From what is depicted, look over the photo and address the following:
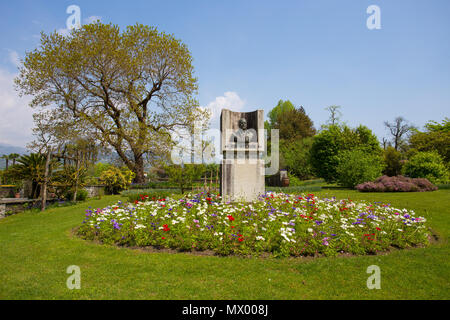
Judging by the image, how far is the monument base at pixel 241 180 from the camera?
8305 millimetres

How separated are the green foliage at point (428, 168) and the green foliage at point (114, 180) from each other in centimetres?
2175

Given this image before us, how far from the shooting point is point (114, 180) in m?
18.2

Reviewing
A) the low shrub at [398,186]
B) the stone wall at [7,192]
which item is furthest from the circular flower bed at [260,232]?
the stone wall at [7,192]

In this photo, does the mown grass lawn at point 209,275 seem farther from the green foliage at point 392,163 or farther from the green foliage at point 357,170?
the green foliage at point 392,163

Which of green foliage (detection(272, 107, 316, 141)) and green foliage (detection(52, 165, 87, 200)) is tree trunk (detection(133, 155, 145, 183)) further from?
green foliage (detection(272, 107, 316, 141))

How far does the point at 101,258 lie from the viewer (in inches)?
182

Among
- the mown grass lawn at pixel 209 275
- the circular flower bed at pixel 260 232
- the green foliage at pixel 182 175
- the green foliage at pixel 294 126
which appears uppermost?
the green foliage at pixel 294 126

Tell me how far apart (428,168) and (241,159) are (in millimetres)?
17679

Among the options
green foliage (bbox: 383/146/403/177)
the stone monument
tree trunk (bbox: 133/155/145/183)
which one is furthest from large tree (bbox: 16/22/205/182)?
green foliage (bbox: 383/146/403/177)

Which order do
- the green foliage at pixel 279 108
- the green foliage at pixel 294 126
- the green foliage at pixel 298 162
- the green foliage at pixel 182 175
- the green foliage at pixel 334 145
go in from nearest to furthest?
the green foliage at pixel 182 175 → the green foliage at pixel 334 145 → the green foliage at pixel 298 162 → the green foliage at pixel 294 126 → the green foliage at pixel 279 108

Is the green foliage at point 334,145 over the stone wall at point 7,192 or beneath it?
over

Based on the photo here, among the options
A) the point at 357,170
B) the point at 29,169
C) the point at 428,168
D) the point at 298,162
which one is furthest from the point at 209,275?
the point at 298,162

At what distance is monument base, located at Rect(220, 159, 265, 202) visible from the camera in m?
8.30
